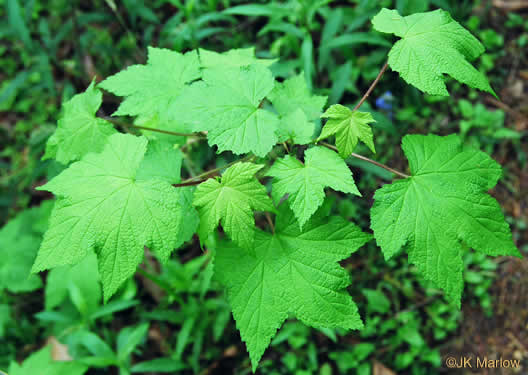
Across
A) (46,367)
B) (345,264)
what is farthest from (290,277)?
(46,367)

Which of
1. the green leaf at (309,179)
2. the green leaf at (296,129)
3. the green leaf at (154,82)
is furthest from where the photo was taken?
the green leaf at (154,82)

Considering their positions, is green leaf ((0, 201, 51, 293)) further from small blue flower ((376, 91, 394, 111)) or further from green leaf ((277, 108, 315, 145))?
small blue flower ((376, 91, 394, 111))

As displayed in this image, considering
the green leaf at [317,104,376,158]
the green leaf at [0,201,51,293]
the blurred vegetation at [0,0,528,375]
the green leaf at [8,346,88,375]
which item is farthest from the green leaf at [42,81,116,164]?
the green leaf at [0,201,51,293]

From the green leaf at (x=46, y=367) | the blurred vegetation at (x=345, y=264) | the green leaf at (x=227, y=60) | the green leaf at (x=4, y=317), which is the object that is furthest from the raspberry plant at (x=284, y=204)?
the green leaf at (x=4, y=317)

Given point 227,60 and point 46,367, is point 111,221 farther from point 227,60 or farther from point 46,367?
point 46,367

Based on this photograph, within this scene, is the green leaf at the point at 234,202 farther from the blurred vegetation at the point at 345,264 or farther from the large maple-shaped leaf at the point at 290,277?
the blurred vegetation at the point at 345,264

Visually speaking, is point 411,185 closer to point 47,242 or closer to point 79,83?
point 47,242

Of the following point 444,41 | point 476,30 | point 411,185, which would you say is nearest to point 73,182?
point 411,185
